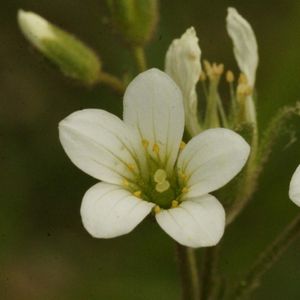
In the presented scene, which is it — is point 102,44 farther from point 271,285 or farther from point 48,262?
point 271,285

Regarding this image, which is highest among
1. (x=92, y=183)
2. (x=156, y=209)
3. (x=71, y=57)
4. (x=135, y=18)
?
(x=135, y=18)

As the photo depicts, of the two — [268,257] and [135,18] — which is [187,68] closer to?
[135,18]

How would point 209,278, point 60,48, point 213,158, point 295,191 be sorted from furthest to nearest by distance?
point 60,48, point 209,278, point 213,158, point 295,191

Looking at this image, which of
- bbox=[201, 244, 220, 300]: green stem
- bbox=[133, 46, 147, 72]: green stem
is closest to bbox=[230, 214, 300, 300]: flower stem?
bbox=[201, 244, 220, 300]: green stem

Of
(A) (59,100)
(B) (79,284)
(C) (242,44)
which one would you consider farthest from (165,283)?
(C) (242,44)

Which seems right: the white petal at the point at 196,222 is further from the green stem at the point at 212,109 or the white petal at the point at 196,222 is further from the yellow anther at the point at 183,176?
the green stem at the point at 212,109

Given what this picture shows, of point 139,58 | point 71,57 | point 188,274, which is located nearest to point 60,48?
point 71,57

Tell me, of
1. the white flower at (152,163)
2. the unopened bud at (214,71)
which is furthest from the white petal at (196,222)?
the unopened bud at (214,71)
